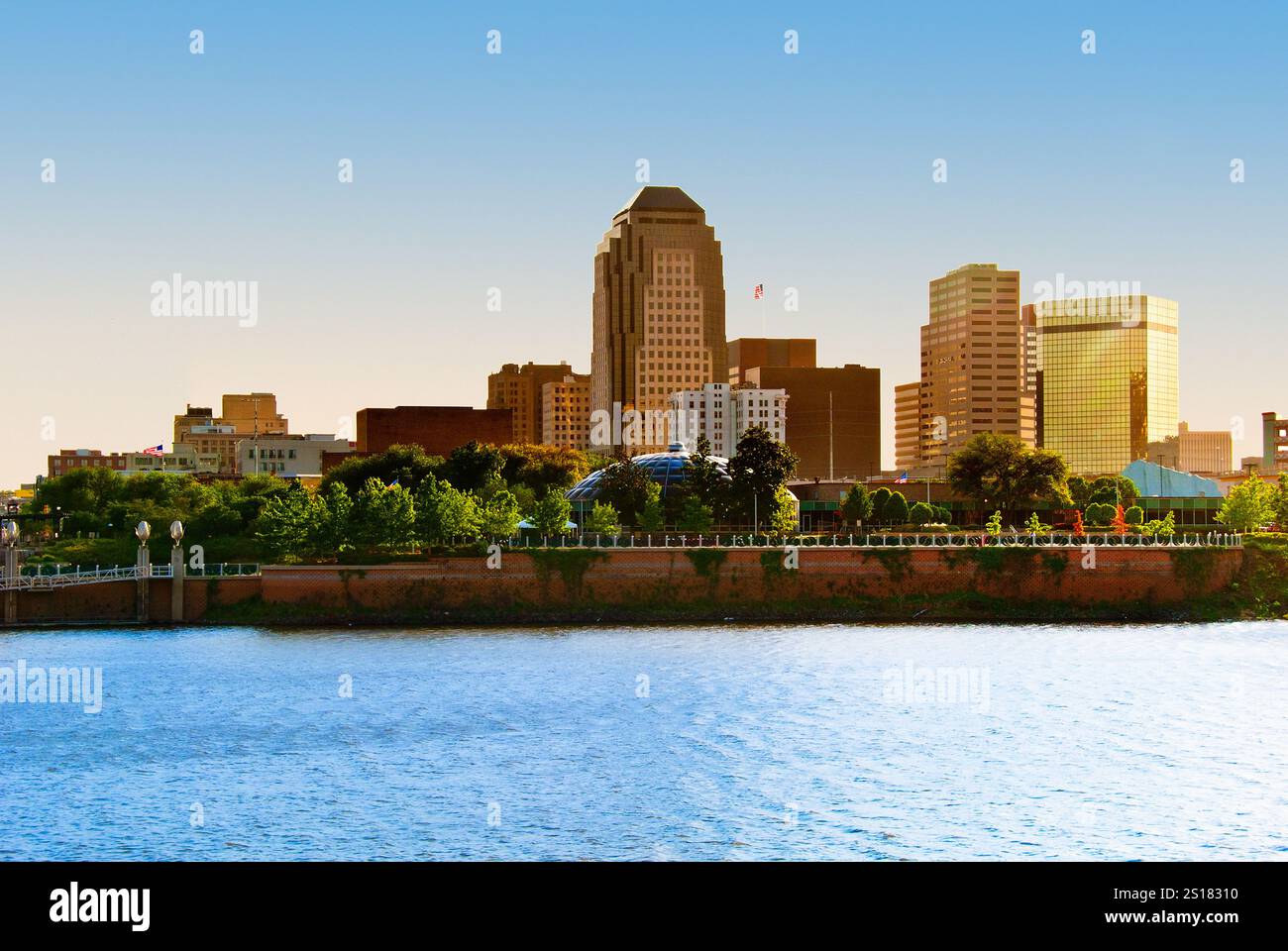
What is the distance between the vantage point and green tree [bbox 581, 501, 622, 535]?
10006 cm

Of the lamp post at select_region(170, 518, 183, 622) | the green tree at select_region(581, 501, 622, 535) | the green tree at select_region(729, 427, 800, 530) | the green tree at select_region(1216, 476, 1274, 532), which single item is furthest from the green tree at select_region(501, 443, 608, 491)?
the green tree at select_region(1216, 476, 1274, 532)

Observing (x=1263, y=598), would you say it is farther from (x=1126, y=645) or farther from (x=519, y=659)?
(x=519, y=659)

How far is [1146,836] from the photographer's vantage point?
3494 cm

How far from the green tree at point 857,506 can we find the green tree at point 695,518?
87.3ft

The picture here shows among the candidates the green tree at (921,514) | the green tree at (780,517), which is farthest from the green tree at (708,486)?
the green tree at (921,514)

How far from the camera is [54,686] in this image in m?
59.3

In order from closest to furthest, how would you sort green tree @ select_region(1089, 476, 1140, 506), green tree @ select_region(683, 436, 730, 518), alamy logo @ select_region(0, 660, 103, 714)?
alamy logo @ select_region(0, 660, 103, 714), green tree @ select_region(683, 436, 730, 518), green tree @ select_region(1089, 476, 1140, 506)

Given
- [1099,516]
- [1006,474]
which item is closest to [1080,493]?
[1006,474]

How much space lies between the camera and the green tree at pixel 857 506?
126500 millimetres

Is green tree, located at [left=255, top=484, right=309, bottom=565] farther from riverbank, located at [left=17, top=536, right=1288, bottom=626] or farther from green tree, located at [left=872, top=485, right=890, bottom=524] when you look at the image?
Answer: green tree, located at [left=872, top=485, right=890, bottom=524]

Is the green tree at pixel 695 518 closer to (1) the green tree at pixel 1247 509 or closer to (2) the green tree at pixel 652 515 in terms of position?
(2) the green tree at pixel 652 515
